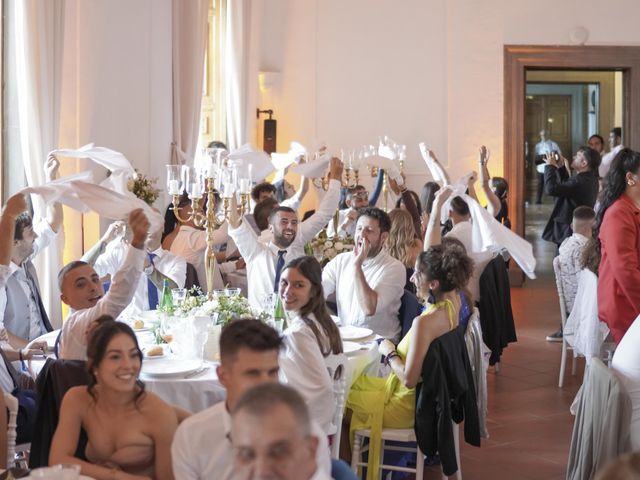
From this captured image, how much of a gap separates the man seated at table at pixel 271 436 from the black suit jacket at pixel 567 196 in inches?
320

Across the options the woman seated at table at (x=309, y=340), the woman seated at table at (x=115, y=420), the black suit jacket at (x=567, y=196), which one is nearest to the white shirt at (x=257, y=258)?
the woman seated at table at (x=309, y=340)

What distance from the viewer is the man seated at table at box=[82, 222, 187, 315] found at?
567cm

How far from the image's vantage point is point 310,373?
3916 millimetres

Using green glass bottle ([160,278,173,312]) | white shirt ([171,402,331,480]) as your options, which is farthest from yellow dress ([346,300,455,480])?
white shirt ([171,402,331,480])

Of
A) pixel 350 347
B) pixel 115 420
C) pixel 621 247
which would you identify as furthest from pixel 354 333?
pixel 115 420

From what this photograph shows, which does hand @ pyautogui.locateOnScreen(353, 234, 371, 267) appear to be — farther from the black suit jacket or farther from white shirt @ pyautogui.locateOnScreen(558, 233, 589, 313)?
the black suit jacket

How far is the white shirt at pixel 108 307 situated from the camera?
153 inches

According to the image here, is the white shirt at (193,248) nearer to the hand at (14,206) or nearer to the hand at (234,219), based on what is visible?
the hand at (234,219)

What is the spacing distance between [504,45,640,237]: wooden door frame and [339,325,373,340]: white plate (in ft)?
26.3

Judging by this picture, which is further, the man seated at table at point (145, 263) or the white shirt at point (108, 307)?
the man seated at table at point (145, 263)

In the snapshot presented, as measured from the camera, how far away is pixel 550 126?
21875mm

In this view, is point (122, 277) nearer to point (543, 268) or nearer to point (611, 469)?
point (611, 469)

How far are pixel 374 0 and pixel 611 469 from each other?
11781 mm

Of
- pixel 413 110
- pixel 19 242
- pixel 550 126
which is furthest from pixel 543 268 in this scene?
pixel 19 242
